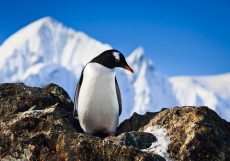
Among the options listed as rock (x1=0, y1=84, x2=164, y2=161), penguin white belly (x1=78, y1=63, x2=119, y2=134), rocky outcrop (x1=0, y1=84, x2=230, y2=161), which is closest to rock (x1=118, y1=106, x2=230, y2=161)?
rocky outcrop (x1=0, y1=84, x2=230, y2=161)

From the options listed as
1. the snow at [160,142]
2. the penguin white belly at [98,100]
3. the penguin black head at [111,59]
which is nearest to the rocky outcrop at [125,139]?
the snow at [160,142]

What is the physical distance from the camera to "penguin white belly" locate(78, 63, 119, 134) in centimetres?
1419

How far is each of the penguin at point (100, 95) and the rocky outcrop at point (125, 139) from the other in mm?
1532

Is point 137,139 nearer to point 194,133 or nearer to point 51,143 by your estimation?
point 194,133

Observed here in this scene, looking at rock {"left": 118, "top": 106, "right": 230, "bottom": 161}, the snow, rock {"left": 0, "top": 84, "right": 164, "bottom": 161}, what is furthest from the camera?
the snow

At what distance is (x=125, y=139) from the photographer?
11.6 metres

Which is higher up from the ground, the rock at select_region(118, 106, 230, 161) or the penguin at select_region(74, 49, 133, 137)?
the penguin at select_region(74, 49, 133, 137)

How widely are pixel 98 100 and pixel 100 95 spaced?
13 centimetres

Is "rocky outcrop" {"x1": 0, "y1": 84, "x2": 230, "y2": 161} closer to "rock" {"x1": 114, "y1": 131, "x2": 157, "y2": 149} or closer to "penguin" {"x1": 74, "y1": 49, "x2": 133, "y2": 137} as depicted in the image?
"rock" {"x1": 114, "y1": 131, "x2": 157, "y2": 149}

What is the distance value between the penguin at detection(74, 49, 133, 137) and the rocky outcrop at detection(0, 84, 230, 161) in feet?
5.03

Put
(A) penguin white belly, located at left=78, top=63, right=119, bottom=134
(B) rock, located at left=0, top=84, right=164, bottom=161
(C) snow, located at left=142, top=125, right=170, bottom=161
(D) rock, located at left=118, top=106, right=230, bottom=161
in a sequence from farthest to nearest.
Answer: (A) penguin white belly, located at left=78, top=63, right=119, bottom=134 < (C) snow, located at left=142, top=125, right=170, bottom=161 < (D) rock, located at left=118, top=106, right=230, bottom=161 < (B) rock, located at left=0, top=84, right=164, bottom=161

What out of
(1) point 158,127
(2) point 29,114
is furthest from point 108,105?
(2) point 29,114

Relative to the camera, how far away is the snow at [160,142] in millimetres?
11562

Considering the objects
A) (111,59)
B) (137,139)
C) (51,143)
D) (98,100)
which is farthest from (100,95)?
(51,143)
